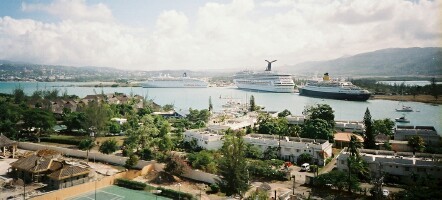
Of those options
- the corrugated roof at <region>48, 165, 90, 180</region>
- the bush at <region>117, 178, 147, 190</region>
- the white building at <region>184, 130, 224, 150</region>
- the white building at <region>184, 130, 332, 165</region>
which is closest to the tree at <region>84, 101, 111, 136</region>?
the white building at <region>184, 130, 332, 165</region>

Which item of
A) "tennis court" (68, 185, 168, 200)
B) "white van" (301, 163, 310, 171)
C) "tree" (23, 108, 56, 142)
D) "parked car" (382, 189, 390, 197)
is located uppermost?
"tree" (23, 108, 56, 142)

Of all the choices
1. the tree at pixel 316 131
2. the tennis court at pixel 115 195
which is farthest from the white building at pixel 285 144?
the tennis court at pixel 115 195

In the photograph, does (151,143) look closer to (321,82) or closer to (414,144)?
(414,144)

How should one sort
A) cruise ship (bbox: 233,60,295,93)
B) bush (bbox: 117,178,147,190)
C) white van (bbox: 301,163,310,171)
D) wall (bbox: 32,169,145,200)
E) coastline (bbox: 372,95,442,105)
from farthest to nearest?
cruise ship (bbox: 233,60,295,93) → coastline (bbox: 372,95,442,105) → white van (bbox: 301,163,310,171) → bush (bbox: 117,178,147,190) → wall (bbox: 32,169,145,200)

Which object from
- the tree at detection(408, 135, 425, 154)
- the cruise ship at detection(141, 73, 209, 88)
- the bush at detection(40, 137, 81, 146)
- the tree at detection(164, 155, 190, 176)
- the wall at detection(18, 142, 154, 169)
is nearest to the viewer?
the tree at detection(164, 155, 190, 176)

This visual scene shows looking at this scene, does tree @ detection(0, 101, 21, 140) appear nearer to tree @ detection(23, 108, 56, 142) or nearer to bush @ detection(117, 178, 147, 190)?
tree @ detection(23, 108, 56, 142)

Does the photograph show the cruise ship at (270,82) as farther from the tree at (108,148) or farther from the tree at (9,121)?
the tree at (108,148)
